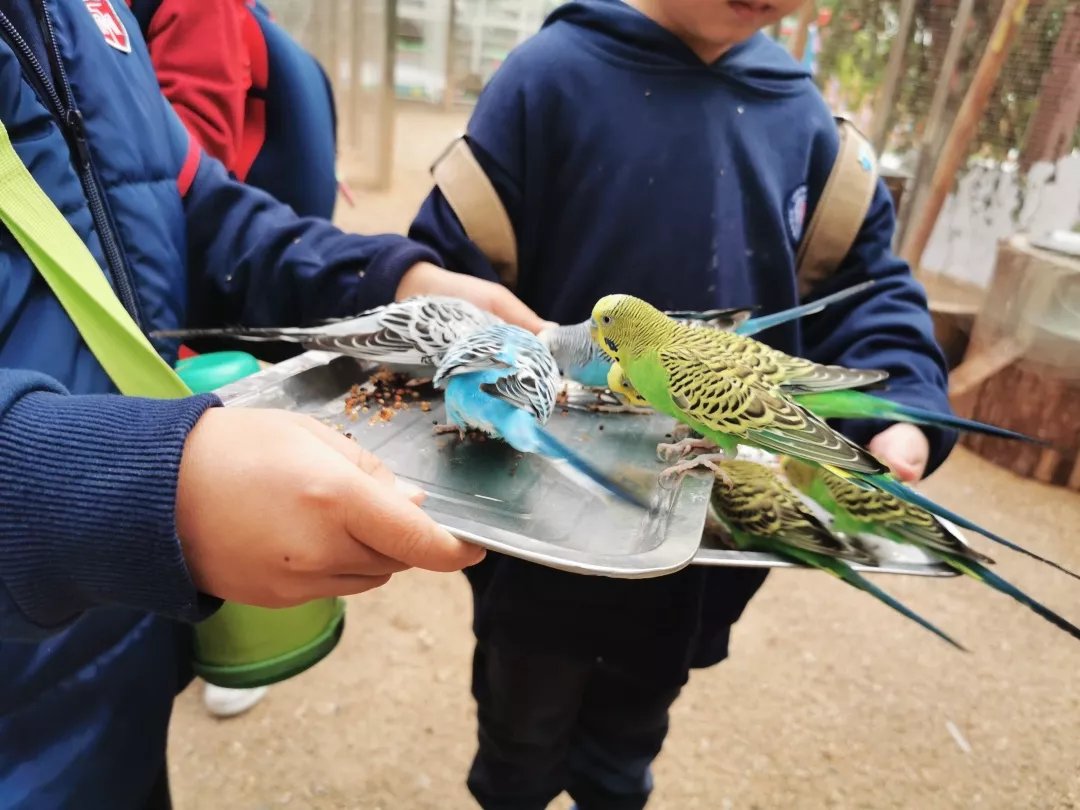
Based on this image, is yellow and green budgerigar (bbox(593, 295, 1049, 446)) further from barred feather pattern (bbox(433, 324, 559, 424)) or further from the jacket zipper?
the jacket zipper

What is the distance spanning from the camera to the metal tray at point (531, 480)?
1.28 ft

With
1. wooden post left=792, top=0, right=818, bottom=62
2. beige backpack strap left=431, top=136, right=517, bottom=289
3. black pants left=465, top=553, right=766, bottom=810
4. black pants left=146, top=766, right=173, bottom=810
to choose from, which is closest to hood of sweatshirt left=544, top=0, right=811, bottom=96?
beige backpack strap left=431, top=136, right=517, bottom=289

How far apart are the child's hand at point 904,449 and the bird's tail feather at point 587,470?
0.93 feet

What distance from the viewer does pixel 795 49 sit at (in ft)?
7.57

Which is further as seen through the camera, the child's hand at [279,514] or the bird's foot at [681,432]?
the bird's foot at [681,432]

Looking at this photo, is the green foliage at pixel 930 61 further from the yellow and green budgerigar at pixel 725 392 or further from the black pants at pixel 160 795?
the black pants at pixel 160 795

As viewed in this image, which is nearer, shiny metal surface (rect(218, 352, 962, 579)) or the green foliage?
shiny metal surface (rect(218, 352, 962, 579))

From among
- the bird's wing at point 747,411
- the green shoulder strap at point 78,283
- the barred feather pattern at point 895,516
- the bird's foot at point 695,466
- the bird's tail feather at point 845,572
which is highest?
the green shoulder strap at point 78,283

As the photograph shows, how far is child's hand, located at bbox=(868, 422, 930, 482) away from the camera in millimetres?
645

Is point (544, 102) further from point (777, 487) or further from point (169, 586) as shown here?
point (169, 586)

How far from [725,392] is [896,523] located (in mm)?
196

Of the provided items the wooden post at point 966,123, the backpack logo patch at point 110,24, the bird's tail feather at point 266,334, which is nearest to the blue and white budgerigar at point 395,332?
the bird's tail feather at point 266,334

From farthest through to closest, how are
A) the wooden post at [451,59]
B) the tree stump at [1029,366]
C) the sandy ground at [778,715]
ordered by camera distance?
the wooden post at [451,59] → the tree stump at [1029,366] → the sandy ground at [778,715]

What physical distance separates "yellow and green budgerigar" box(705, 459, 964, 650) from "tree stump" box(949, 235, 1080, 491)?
1557 millimetres
